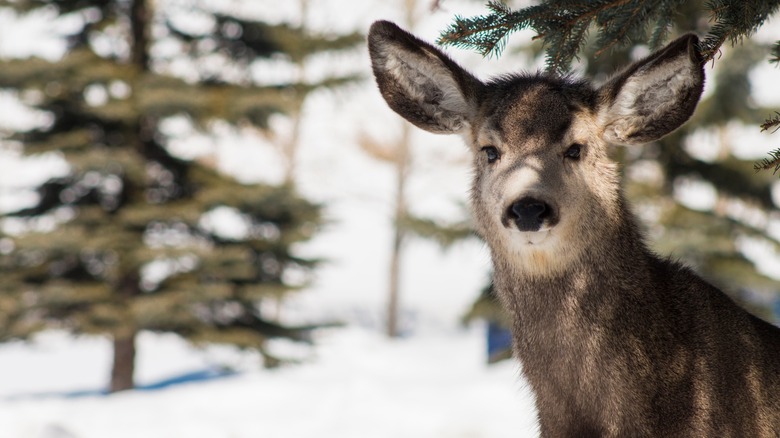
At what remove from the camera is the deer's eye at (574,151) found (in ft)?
9.88

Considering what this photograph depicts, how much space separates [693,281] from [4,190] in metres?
10.7

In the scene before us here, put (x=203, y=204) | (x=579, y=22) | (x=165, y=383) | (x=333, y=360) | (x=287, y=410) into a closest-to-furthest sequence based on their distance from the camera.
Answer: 1. (x=579, y=22)
2. (x=287, y=410)
3. (x=203, y=204)
4. (x=165, y=383)
5. (x=333, y=360)

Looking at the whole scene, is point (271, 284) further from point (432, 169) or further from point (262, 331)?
point (432, 169)

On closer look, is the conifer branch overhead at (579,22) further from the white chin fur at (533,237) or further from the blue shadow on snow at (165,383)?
the blue shadow on snow at (165,383)

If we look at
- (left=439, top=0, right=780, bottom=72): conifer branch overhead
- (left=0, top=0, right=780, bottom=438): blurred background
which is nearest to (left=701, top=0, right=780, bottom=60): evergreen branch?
(left=439, top=0, right=780, bottom=72): conifer branch overhead

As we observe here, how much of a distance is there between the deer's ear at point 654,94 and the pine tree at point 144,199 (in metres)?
9.05

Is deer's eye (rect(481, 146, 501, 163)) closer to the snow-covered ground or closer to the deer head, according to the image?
the deer head

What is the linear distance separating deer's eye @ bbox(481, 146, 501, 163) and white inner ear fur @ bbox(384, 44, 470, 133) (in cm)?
21

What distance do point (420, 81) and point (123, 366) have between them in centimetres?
1061

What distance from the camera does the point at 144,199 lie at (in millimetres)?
12477

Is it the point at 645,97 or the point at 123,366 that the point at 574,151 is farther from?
the point at 123,366

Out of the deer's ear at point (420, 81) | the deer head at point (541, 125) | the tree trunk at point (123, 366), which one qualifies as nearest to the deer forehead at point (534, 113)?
the deer head at point (541, 125)

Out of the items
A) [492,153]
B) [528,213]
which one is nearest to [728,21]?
[492,153]

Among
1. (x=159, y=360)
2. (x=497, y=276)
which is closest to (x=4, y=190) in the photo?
(x=159, y=360)
